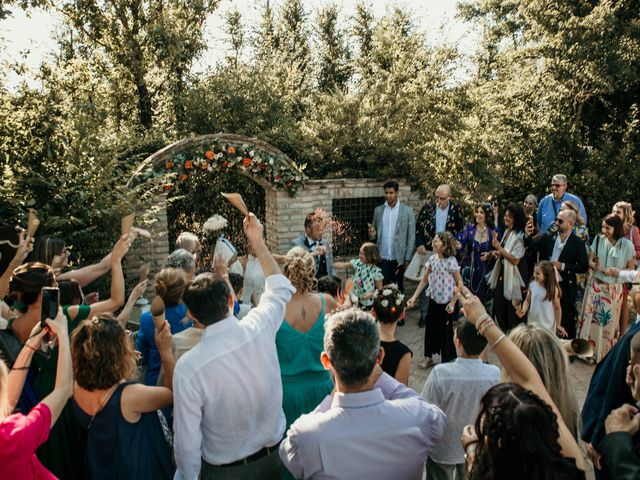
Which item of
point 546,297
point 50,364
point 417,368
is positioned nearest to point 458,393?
point 50,364

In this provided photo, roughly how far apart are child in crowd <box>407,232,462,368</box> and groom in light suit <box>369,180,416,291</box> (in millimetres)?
2246

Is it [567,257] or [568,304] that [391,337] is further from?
[568,304]

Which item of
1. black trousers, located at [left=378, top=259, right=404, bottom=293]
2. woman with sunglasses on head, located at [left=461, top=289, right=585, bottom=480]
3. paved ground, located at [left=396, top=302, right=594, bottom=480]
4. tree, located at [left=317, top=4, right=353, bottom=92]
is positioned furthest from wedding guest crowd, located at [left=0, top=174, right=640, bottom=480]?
tree, located at [left=317, top=4, right=353, bottom=92]

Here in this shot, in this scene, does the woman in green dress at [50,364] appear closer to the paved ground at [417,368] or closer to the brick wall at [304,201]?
the paved ground at [417,368]

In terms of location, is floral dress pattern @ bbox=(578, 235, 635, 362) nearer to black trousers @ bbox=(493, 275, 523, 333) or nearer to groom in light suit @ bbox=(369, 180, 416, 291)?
black trousers @ bbox=(493, 275, 523, 333)

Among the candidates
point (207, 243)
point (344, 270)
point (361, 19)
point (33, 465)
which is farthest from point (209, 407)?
point (361, 19)

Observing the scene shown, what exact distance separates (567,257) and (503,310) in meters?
1.03

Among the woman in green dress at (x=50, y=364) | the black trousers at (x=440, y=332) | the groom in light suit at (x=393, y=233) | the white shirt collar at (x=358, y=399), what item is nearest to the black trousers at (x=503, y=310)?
the black trousers at (x=440, y=332)

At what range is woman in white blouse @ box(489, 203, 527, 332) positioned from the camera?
6938mm

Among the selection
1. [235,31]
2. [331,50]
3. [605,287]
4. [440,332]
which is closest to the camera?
[605,287]

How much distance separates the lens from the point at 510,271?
22.9 ft

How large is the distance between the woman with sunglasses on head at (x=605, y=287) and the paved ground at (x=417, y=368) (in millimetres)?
326

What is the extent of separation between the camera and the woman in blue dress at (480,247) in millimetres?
7465

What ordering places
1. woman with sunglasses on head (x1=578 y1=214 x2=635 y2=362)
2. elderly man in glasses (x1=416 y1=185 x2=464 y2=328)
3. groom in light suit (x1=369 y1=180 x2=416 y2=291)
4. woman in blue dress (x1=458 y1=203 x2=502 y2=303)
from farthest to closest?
groom in light suit (x1=369 y1=180 x2=416 y2=291)
elderly man in glasses (x1=416 y1=185 x2=464 y2=328)
woman in blue dress (x1=458 y1=203 x2=502 y2=303)
woman with sunglasses on head (x1=578 y1=214 x2=635 y2=362)
